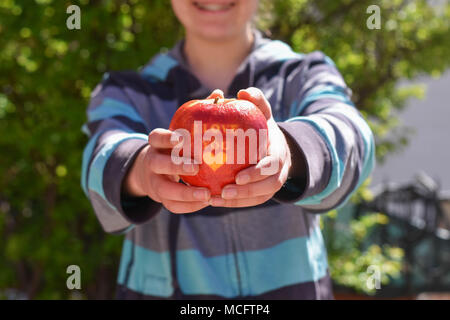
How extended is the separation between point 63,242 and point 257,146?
228 cm

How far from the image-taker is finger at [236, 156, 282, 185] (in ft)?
3.23

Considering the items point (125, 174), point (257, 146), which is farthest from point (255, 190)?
point (125, 174)

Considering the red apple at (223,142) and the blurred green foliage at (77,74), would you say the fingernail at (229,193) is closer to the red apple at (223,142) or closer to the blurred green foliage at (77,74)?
the red apple at (223,142)

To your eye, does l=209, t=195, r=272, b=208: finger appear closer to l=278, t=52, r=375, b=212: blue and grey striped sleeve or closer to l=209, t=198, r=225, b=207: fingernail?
l=209, t=198, r=225, b=207: fingernail

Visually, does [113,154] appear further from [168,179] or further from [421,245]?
[421,245]

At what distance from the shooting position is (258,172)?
99cm

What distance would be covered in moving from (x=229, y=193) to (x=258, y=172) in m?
0.08

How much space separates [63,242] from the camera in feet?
9.62

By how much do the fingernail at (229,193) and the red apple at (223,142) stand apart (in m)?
0.06

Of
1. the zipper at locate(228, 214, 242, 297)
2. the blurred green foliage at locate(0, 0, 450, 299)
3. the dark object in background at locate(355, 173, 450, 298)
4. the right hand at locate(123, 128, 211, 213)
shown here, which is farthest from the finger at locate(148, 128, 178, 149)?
the dark object in background at locate(355, 173, 450, 298)

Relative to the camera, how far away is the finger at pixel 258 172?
3.23 ft

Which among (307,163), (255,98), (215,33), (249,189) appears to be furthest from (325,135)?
(215,33)

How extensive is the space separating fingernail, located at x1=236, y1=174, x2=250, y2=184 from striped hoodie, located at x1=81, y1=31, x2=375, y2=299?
40cm

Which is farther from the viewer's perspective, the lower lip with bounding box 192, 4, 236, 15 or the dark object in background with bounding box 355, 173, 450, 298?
the dark object in background with bounding box 355, 173, 450, 298
